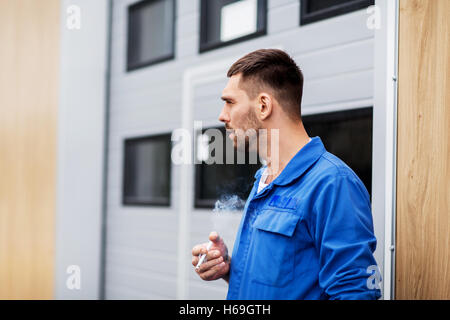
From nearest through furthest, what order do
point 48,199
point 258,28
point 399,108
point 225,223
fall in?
point 399,108
point 225,223
point 258,28
point 48,199

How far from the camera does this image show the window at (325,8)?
174 centimetres

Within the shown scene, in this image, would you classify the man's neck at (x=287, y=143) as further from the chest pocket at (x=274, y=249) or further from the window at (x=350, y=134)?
the window at (x=350, y=134)

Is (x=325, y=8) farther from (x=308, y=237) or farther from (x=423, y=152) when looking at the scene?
(x=308, y=237)

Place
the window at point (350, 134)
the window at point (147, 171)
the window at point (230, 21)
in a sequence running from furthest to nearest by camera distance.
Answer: the window at point (147, 171), the window at point (230, 21), the window at point (350, 134)

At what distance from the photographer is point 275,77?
4.22 ft

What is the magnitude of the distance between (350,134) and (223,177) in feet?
2.61

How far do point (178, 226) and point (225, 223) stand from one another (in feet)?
3.00

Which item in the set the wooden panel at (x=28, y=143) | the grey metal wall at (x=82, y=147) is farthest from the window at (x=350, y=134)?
→ the wooden panel at (x=28, y=143)

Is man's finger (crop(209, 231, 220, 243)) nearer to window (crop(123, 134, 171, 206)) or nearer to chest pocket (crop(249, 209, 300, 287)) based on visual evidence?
chest pocket (crop(249, 209, 300, 287))

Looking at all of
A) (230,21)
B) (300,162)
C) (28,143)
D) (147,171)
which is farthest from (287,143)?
(28,143)

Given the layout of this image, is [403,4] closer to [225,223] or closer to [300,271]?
[300,271]

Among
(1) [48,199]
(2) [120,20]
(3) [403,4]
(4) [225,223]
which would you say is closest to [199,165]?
(4) [225,223]

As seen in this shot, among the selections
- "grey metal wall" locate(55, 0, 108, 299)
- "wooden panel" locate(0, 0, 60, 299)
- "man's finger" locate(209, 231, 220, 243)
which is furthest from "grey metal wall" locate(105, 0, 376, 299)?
"man's finger" locate(209, 231, 220, 243)

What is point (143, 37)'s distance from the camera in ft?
10.4
